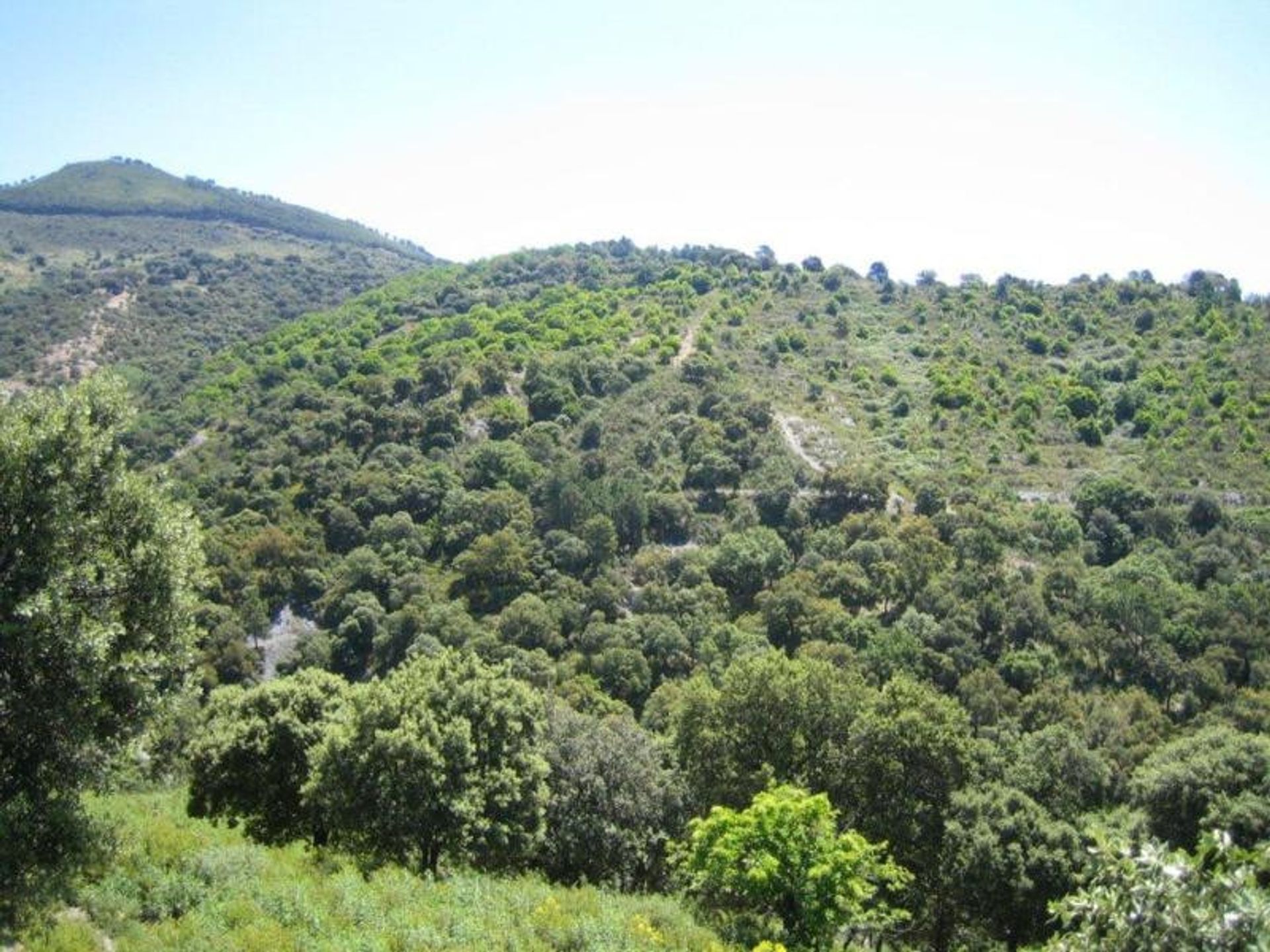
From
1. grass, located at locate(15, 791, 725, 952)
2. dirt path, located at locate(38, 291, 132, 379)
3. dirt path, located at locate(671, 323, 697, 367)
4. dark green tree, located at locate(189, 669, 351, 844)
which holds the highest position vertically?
dirt path, located at locate(671, 323, 697, 367)

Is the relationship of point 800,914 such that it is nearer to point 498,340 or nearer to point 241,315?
point 498,340

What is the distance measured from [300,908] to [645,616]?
52.3 metres

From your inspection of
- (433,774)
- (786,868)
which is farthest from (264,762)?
(786,868)

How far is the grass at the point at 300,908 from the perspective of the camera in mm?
11672

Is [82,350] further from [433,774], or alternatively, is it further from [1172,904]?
[1172,904]

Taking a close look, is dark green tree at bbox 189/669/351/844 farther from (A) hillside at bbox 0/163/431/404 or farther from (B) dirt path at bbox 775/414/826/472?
(A) hillside at bbox 0/163/431/404

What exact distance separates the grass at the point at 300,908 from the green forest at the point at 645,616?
3.5 inches

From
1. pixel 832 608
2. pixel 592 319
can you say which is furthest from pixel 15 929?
pixel 592 319

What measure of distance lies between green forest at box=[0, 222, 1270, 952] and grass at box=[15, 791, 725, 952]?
0.09 m

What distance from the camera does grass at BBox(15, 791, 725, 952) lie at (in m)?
11.7


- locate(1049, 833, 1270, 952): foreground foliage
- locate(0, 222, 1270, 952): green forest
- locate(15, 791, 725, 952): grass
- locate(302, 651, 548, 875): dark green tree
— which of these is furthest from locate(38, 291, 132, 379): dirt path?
locate(1049, 833, 1270, 952): foreground foliage

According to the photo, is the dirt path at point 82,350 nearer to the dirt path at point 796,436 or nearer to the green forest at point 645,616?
the green forest at point 645,616

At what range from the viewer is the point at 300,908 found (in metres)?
13.1

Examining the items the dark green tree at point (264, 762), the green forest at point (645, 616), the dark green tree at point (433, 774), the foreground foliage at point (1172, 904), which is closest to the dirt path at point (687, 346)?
the green forest at point (645, 616)
